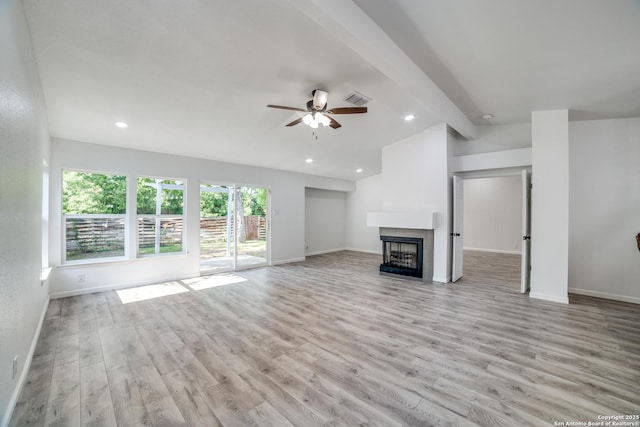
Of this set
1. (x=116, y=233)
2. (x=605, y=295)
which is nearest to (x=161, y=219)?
(x=116, y=233)

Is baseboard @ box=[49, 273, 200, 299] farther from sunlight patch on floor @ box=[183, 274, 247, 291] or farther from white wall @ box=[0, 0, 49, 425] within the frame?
white wall @ box=[0, 0, 49, 425]

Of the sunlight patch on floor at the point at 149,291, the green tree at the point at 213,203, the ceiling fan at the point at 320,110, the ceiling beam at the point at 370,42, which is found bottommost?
the sunlight patch on floor at the point at 149,291

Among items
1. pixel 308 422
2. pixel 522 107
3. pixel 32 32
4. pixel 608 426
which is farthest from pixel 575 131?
pixel 32 32

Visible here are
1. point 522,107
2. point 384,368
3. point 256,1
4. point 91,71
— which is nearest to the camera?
point 256,1

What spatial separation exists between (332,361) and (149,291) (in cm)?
374

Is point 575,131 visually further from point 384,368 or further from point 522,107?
point 384,368

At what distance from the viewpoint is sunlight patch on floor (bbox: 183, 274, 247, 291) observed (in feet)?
15.4

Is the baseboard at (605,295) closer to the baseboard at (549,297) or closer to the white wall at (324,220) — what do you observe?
the baseboard at (549,297)

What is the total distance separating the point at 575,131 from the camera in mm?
4191

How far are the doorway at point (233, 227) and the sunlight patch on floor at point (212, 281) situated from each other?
374 mm

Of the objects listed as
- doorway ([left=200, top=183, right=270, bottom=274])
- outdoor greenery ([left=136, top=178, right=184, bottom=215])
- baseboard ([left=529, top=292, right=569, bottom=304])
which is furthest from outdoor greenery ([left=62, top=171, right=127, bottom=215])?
baseboard ([left=529, top=292, right=569, bottom=304])

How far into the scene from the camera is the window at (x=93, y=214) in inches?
162

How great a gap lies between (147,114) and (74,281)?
3068mm

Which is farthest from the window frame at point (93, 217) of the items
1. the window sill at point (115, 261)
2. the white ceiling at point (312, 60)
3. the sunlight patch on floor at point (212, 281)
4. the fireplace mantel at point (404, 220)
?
the fireplace mantel at point (404, 220)
